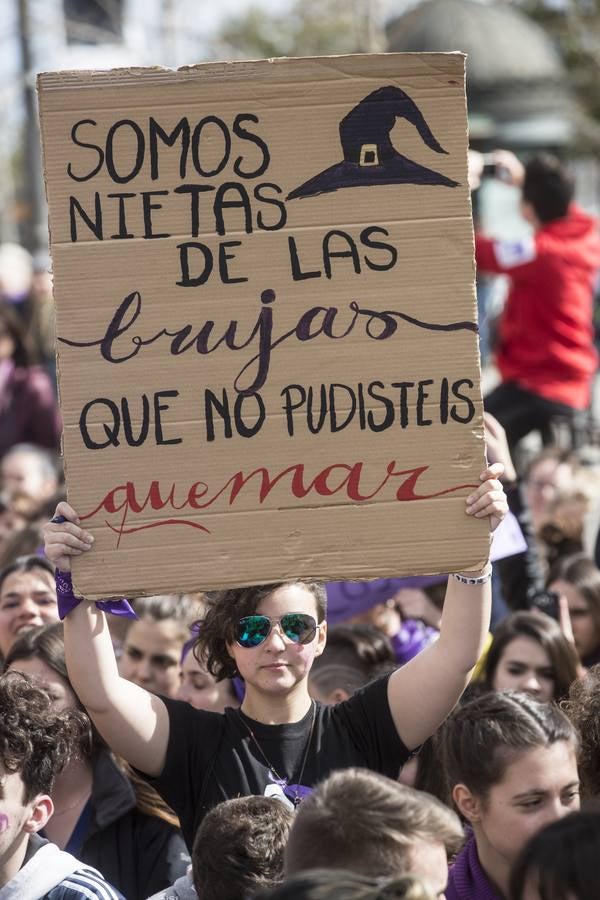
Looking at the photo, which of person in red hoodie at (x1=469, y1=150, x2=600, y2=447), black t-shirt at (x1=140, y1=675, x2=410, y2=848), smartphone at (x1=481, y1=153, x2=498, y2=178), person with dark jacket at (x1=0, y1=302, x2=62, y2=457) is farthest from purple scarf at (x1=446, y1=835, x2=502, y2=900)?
person with dark jacket at (x1=0, y1=302, x2=62, y2=457)

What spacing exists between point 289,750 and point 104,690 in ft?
1.39

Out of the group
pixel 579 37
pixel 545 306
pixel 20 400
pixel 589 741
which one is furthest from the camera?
pixel 579 37

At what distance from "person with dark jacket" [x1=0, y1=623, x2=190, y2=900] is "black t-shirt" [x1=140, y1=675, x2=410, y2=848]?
466 millimetres

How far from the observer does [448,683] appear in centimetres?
299

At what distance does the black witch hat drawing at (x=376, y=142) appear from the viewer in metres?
2.99

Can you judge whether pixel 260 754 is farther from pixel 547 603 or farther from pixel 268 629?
pixel 547 603

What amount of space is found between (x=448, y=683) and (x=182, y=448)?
28.6 inches

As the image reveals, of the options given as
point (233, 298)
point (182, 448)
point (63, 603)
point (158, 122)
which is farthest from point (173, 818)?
point (158, 122)

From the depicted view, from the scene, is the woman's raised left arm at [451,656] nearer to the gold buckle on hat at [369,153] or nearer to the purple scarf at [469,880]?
the purple scarf at [469,880]

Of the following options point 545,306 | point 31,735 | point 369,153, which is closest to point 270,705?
point 31,735

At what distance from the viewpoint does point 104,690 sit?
2965 mm

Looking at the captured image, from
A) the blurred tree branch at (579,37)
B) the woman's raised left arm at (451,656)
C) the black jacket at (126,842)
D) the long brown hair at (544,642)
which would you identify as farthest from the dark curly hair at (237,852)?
the blurred tree branch at (579,37)

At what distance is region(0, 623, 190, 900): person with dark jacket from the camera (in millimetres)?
3510

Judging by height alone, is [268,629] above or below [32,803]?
above
